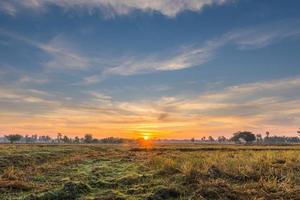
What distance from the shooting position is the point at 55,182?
1856 cm

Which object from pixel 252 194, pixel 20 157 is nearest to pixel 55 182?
pixel 252 194

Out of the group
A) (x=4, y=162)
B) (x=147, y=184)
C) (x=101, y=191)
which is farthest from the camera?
(x=4, y=162)

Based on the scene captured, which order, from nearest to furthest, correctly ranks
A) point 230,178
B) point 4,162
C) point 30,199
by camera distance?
point 30,199 < point 230,178 < point 4,162

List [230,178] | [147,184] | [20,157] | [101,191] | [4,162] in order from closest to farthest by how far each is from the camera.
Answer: [101,191], [147,184], [230,178], [4,162], [20,157]

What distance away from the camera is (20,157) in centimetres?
3416

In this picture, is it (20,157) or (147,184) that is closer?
(147,184)

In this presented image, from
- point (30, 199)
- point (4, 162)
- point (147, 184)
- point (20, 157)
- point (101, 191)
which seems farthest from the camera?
point (20, 157)

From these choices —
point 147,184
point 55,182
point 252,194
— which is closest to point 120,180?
point 147,184

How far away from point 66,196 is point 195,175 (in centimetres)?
668

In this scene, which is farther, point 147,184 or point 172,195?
point 147,184

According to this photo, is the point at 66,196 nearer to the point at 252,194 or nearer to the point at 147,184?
the point at 147,184

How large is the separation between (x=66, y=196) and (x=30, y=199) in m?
1.38

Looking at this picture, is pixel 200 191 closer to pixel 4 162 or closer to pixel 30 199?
pixel 30 199

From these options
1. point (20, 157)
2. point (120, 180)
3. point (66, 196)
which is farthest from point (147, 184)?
point (20, 157)
